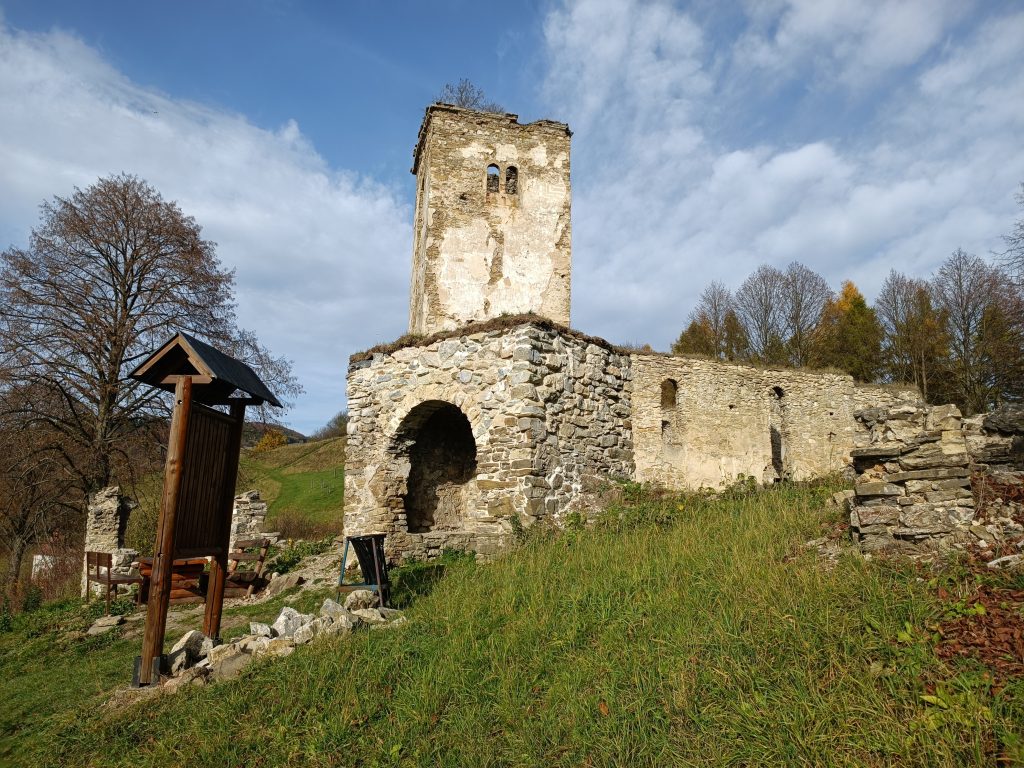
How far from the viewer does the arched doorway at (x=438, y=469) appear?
39.7ft

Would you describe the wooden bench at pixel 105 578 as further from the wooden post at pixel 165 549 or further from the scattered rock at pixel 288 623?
the wooden post at pixel 165 549

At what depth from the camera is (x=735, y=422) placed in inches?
656

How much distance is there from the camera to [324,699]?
4.76m

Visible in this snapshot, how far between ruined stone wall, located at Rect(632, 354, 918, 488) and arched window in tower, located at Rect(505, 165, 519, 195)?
5.33m

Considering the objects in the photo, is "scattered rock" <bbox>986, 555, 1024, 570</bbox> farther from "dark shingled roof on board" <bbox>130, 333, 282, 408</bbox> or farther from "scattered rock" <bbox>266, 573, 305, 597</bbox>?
"scattered rock" <bbox>266, 573, 305, 597</bbox>

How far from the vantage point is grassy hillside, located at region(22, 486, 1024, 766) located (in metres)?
3.45

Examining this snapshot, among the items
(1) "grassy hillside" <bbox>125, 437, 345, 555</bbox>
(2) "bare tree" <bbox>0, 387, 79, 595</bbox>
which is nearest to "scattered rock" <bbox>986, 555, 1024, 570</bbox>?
(1) "grassy hillside" <bbox>125, 437, 345, 555</bbox>

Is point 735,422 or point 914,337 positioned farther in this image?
point 914,337

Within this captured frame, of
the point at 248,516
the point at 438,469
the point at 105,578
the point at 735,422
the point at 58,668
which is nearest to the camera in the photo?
the point at 58,668

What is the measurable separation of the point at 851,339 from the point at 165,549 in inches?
1262

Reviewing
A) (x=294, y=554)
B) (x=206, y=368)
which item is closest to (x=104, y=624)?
(x=294, y=554)

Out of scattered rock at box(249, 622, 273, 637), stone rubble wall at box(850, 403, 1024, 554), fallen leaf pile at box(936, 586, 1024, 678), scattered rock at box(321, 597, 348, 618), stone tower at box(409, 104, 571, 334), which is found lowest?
scattered rock at box(249, 622, 273, 637)

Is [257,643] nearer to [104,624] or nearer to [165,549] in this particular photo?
[165,549]

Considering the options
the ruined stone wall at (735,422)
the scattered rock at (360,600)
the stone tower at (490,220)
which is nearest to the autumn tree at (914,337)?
the ruined stone wall at (735,422)
